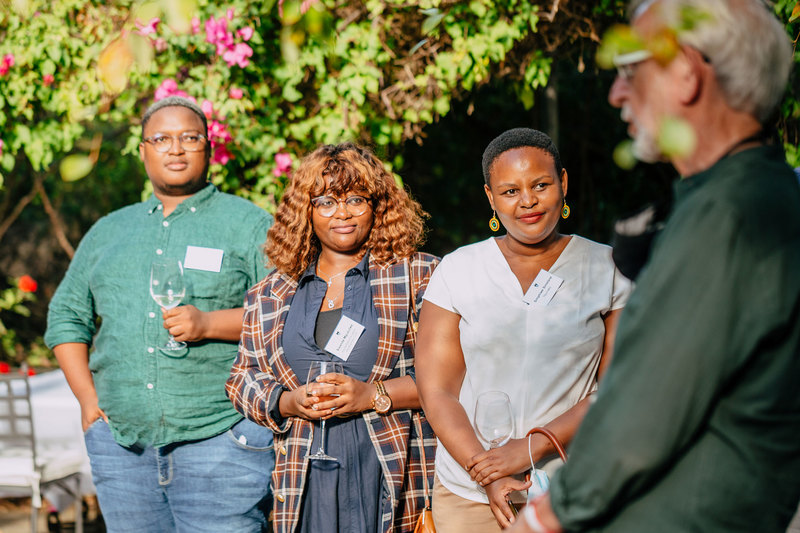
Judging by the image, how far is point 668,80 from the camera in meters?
1.13

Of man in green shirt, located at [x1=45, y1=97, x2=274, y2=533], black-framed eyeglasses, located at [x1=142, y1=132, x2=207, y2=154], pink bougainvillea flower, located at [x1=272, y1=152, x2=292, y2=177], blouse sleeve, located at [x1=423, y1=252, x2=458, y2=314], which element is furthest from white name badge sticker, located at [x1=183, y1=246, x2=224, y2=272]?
pink bougainvillea flower, located at [x1=272, y1=152, x2=292, y2=177]

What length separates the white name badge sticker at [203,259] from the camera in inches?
115

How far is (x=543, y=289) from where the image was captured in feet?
7.34

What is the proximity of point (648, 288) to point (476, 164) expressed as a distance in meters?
5.77

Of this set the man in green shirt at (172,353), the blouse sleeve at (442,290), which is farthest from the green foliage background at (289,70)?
the blouse sleeve at (442,290)

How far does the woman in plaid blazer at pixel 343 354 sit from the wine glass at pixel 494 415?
2.04 feet

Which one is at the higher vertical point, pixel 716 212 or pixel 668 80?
pixel 668 80

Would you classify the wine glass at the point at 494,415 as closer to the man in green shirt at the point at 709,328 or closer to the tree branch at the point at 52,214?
the man in green shirt at the point at 709,328

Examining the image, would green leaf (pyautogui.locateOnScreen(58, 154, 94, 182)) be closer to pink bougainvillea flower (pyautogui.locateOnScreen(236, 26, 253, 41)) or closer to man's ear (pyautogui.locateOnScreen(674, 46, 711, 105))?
man's ear (pyautogui.locateOnScreen(674, 46, 711, 105))

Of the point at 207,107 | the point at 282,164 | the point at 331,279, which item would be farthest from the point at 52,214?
the point at 331,279

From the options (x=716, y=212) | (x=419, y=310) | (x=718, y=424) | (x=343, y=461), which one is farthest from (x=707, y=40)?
(x=343, y=461)

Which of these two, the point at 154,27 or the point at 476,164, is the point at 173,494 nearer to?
the point at 154,27

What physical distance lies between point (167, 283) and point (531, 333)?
4.57ft

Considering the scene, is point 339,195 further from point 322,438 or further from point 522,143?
point 322,438
